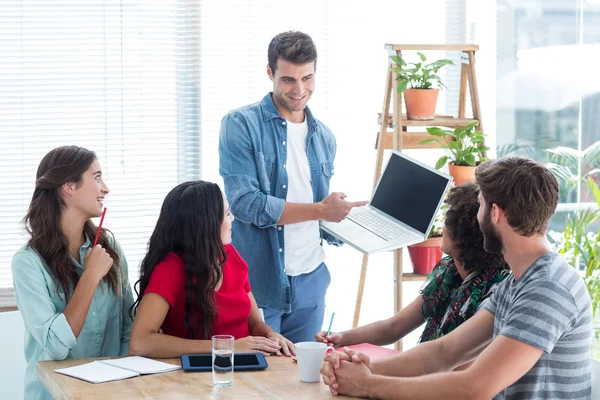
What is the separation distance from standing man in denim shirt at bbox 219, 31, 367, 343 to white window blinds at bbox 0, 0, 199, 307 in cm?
101

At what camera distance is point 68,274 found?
93.4 inches

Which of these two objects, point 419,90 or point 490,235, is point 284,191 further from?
point 490,235

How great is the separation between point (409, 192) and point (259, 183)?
546mm

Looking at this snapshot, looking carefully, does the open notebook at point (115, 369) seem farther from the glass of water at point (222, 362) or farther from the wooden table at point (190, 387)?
the glass of water at point (222, 362)

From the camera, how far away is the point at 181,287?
228 centimetres

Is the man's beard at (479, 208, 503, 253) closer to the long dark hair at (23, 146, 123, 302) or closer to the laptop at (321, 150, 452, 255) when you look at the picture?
the laptop at (321, 150, 452, 255)

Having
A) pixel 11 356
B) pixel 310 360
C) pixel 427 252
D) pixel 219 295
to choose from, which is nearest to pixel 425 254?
pixel 427 252

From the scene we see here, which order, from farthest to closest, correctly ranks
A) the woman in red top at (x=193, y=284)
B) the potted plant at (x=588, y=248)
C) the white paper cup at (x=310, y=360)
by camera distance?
the potted plant at (x=588, y=248) < the woman in red top at (x=193, y=284) < the white paper cup at (x=310, y=360)

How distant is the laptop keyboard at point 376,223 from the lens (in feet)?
8.99

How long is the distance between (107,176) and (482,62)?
6.80 ft

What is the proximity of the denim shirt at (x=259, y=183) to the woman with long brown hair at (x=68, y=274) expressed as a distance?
475mm

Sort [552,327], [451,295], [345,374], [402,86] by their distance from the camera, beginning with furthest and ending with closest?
[402,86]
[451,295]
[345,374]
[552,327]

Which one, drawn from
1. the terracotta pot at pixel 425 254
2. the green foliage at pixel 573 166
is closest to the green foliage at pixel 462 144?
the terracotta pot at pixel 425 254

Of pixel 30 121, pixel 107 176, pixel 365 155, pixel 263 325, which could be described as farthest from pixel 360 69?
pixel 263 325
